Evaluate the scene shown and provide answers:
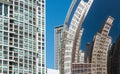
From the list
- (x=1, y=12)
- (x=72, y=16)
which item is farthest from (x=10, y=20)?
(x=72, y=16)

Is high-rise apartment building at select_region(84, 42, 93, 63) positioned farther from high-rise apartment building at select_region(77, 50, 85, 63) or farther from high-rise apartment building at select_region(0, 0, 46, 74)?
high-rise apartment building at select_region(0, 0, 46, 74)

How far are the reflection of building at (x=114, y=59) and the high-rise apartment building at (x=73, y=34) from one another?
19.0 inches

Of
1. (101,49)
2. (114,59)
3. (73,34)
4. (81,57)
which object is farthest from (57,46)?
(114,59)

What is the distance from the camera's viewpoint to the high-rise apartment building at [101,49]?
4871mm

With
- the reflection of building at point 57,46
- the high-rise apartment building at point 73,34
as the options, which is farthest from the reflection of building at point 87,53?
the reflection of building at point 57,46

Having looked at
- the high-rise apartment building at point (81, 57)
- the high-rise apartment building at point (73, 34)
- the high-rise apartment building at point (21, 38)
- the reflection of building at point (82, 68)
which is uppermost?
the high-rise apartment building at point (21, 38)

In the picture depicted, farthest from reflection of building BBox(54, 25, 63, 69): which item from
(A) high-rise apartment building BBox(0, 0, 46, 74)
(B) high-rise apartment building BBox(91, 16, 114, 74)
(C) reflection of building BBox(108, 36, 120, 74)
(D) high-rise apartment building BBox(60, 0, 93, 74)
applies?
(A) high-rise apartment building BBox(0, 0, 46, 74)

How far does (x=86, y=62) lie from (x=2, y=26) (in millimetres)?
79160

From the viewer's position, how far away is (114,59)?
15.7 feet

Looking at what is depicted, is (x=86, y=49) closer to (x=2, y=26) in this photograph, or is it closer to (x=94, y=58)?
(x=94, y=58)

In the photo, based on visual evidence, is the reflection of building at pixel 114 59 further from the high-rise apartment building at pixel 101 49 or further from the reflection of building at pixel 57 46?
the reflection of building at pixel 57 46

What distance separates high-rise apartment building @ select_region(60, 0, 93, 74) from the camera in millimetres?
5312

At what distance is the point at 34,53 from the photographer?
9375 centimetres

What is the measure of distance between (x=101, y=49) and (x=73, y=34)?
610 mm
